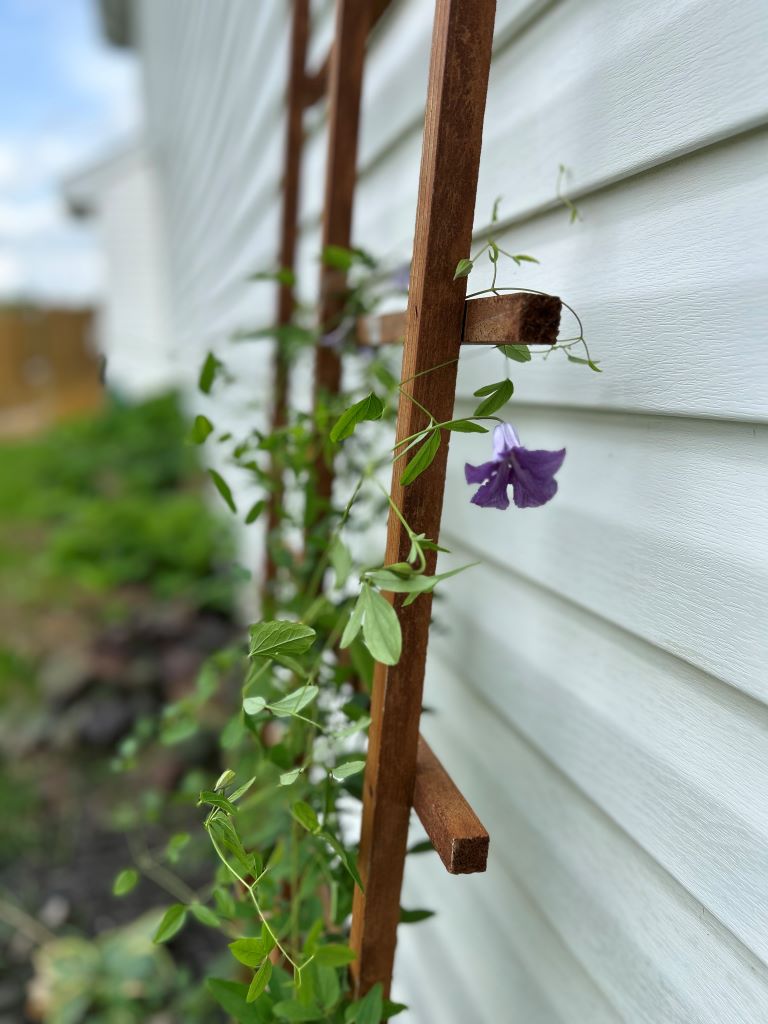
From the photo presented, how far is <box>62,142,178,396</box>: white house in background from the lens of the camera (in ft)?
27.4

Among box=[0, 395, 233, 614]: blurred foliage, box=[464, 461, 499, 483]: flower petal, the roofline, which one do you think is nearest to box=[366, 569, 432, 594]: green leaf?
box=[464, 461, 499, 483]: flower petal

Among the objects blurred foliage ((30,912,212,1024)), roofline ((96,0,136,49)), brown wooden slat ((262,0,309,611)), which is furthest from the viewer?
roofline ((96,0,136,49))

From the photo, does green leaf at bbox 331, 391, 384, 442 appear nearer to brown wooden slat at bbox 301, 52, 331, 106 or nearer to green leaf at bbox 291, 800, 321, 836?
green leaf at bbox 291, 800, 321, 836

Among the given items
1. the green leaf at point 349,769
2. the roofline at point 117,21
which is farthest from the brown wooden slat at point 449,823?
the roofline at point 117,21

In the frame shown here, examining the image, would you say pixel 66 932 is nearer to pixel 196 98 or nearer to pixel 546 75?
pixel 546 75

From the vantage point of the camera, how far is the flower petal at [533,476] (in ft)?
2.31

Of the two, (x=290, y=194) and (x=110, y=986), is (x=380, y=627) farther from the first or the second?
(x=110, y=986)

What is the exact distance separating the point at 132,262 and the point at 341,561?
9430mm

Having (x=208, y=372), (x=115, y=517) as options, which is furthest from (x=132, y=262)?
(x=208, y=372)

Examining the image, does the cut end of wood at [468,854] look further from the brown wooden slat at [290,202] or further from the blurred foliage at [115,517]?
the blurred foliage at [115,517]

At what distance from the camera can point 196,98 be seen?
452 centimetres

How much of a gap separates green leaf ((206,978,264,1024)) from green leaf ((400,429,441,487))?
0.55 m

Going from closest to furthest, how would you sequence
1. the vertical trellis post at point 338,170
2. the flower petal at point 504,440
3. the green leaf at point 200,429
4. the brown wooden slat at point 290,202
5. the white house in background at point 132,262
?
the flower petal at point 504,440 < the green leaf at point 200,429 < the vertical trellis post at point 338,170 < the brown wooden slat at point 290,202 < the white house in background at point 132,262

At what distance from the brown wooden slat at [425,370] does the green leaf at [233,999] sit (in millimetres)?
123
